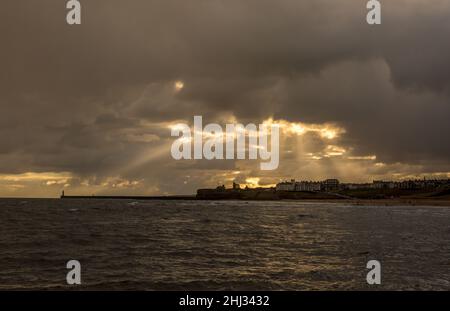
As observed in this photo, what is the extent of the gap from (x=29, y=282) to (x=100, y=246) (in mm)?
20912

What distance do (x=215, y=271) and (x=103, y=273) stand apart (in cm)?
840

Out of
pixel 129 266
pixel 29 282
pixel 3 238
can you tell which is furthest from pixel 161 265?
pixel 3 238

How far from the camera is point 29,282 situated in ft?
96.9

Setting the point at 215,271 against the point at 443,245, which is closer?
the point at 215,271

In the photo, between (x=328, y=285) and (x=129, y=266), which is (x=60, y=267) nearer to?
(x=129, y=266)

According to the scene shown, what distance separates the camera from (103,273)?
32844 mm
